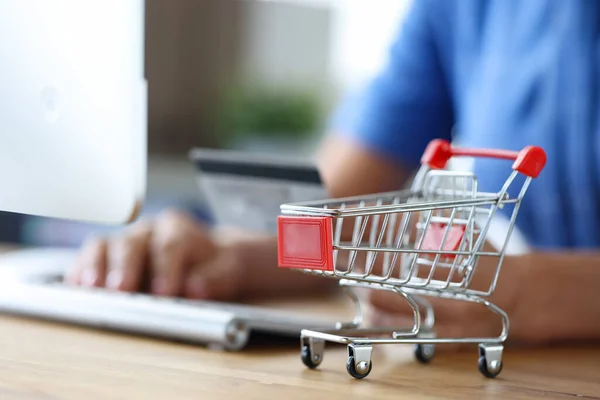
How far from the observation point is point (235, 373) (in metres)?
0.63

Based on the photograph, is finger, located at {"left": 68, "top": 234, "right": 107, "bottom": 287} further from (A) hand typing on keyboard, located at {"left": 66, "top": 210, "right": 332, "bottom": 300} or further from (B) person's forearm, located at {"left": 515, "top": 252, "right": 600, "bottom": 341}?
→ (B) person's forearm, located at {"left": 515, "top": 252, "right": 600, "bottom": 341}

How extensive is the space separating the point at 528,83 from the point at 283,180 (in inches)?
21.9

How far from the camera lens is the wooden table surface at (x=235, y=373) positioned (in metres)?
0.56

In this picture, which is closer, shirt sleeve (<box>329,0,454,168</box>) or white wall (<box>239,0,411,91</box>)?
shirt sleeve (<box>329,0,454,168</box>)

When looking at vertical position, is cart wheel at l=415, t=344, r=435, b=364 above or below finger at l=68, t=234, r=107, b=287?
below

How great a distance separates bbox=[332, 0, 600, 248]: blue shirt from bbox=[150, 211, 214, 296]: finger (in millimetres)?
389

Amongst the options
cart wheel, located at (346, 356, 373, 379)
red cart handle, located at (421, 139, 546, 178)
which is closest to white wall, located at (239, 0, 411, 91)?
red cart handle, located at (421, 139, 546, 178)

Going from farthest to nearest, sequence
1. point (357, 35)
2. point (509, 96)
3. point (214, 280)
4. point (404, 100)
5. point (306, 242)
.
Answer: point (357, 35), point (404, 100), point (509, 96), point (214, 280), point (306, 242)

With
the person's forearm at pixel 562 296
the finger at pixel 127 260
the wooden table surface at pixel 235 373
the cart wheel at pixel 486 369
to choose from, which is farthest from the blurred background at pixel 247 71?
the cart wheel at pixel 486 369

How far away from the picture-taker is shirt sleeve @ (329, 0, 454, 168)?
4.68ft

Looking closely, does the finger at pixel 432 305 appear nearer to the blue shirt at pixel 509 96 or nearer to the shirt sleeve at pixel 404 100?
the blue shirt at pixel 509 96

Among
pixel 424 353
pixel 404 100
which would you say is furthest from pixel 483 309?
pixel 404 100

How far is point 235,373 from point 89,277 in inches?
15.9

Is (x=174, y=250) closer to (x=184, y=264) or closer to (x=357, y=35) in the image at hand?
(x=184, y=264)
